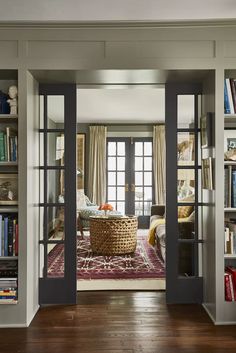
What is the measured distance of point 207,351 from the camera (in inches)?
107

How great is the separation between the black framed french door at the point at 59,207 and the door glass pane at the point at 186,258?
1.11 metres

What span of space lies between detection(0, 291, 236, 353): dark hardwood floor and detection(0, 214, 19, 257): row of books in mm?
685

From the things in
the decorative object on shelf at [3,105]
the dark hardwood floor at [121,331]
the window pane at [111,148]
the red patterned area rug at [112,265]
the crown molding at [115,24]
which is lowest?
the dark hardwood floor at [121,331]

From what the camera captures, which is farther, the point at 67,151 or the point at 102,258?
the point at 102,258

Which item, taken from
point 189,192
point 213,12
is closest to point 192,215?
point 189,192

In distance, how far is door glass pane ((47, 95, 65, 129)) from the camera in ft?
12.2

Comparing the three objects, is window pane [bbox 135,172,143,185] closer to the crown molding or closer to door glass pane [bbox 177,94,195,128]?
door glass pane [bbox 177,94,195,128]

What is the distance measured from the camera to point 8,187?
3.36 m

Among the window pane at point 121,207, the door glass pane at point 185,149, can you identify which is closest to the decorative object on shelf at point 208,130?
the door glass pane at point 185,149

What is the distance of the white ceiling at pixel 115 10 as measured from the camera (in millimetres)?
2828

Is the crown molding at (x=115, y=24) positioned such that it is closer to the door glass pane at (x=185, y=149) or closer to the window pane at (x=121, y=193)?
the door glass pane at (x=185, y=149)

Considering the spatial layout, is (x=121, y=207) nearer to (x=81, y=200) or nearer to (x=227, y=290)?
(x=81, y=200)

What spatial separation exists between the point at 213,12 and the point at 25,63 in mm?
1692

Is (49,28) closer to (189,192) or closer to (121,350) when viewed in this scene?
(189,192)
